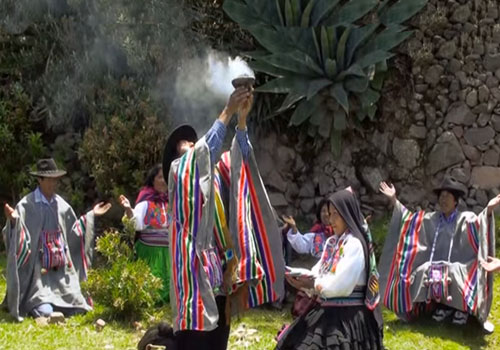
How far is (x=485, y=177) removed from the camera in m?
A: 9.95

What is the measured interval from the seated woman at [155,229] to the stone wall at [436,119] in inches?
115

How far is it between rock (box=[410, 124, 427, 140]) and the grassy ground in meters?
2.85

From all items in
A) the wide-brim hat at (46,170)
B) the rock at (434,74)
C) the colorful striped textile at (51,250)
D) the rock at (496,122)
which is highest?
the rock at (434,74)

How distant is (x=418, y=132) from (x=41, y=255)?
4.91m

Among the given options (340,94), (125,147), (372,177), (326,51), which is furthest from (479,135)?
(125,147)

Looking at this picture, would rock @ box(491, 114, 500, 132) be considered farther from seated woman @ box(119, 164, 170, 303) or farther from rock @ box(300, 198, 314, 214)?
seated woman @ box(119, 164, 170, 303)

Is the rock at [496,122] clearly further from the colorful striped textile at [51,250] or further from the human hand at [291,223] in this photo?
the colorful striped textile at [51,250]

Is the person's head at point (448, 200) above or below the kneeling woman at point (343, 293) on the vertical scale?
above

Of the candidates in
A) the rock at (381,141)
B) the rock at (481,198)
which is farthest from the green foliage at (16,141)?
the rock at (481,198)

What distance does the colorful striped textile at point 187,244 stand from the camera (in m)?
4.31

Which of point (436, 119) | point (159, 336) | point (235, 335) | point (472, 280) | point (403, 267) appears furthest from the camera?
point (436, 119)

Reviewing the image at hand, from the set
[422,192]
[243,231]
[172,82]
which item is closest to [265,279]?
[243,231]

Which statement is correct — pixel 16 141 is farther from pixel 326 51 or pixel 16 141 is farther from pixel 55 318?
pixel 326 51

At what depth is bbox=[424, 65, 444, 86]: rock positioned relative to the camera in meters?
9.98
